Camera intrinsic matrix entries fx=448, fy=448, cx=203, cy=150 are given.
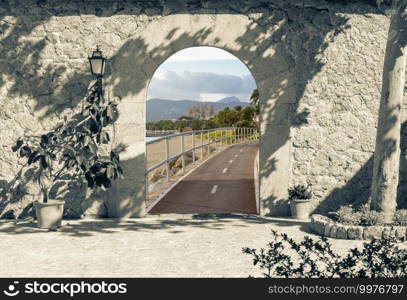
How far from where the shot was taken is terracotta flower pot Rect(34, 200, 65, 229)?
7699mm

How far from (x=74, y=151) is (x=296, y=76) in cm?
426

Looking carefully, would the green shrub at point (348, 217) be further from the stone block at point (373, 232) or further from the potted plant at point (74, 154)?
the potted plant at point (74, 154)

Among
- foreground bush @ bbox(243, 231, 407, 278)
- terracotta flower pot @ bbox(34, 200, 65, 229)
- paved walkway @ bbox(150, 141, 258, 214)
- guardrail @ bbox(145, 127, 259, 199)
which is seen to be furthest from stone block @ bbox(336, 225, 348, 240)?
terracotta flower pot @ bbox(34, 200, 65, 229)

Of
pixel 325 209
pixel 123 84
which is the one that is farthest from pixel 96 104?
pixel 325 209

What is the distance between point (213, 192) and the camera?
11164 mm

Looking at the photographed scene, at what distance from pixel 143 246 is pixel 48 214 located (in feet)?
6.90

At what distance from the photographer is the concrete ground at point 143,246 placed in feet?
18.2

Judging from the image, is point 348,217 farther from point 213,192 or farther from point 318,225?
point 213,192

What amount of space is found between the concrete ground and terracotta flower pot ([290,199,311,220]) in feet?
0.63

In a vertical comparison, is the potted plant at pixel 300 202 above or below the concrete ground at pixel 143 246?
above

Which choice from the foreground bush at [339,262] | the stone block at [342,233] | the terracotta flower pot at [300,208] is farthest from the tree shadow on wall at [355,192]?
the foreground bush at [339,262]

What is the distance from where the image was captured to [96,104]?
815cm

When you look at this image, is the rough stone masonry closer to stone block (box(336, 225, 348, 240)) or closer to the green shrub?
the green shrub

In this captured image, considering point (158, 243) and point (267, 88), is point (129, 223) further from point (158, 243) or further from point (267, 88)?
point (267, 88)
